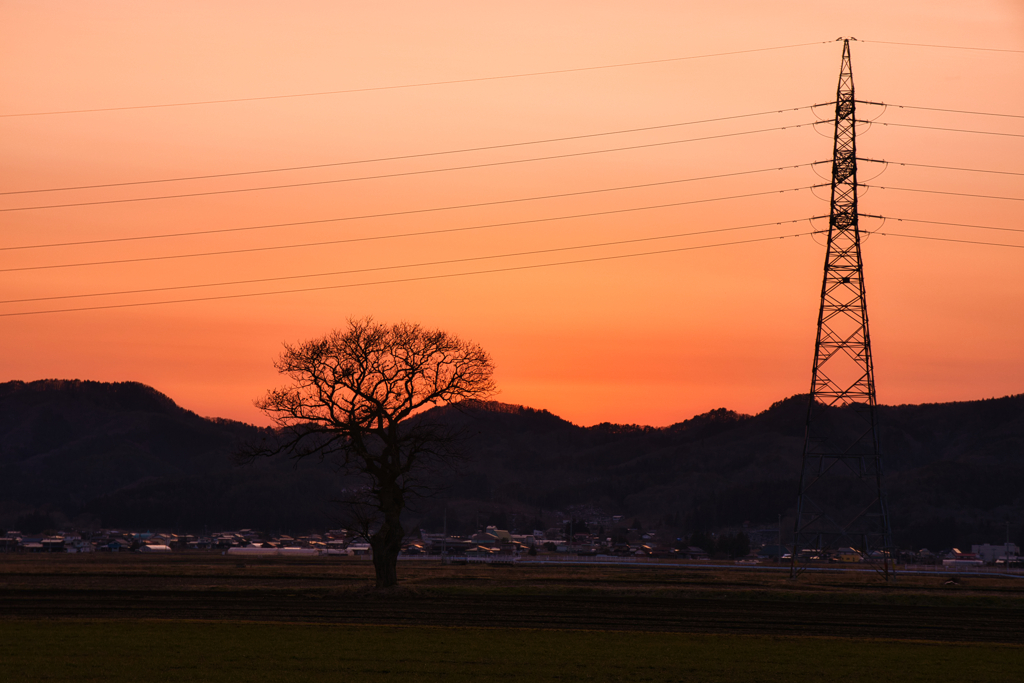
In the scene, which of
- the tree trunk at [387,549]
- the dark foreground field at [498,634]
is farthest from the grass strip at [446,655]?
the tree trunk at [387,549]

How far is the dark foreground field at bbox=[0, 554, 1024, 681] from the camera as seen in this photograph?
94.7 ft

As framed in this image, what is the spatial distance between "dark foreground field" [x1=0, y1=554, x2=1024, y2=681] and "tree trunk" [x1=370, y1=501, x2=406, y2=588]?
200 cm

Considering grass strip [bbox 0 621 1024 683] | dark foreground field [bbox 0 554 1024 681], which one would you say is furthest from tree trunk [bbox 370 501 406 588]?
grass strip [bbox 0 621 1024 683]

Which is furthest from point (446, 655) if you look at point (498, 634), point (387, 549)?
point (387, 549)

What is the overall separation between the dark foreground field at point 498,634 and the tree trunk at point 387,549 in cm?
200

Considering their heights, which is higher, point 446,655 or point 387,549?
point 387,549

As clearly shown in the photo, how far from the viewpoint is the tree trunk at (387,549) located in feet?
190

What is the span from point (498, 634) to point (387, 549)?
23305 mm

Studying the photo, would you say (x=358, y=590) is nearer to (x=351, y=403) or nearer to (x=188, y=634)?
(x=351, y=403)

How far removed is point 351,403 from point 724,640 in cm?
3089

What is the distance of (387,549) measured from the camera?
58.4 meters

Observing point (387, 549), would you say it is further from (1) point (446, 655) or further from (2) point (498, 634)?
(1) point (446, 655)

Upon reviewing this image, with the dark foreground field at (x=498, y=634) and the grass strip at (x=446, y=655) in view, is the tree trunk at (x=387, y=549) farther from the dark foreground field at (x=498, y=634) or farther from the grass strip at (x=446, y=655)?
the grass strip at (x=446, y=655)

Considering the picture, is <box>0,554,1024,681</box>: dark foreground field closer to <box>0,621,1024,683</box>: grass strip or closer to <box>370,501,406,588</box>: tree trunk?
<box>0,621,1024,683</box>: grass strip
